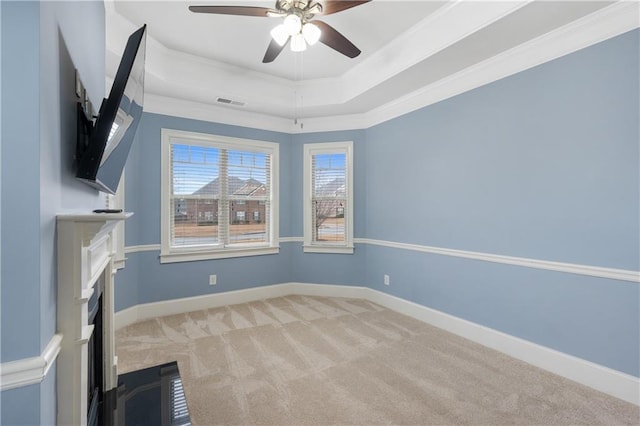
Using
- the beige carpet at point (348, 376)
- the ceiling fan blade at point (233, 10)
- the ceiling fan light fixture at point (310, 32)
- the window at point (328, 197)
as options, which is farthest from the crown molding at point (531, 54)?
the beige carpet at point (348, 376)

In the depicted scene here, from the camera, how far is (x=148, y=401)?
1.78m

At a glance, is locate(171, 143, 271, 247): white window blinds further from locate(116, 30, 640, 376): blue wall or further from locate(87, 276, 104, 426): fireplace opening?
Answer: locate(87, 276, 104, 426): fireplace opening

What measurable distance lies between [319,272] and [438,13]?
3.43 m

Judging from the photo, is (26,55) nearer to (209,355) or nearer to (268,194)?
(209,355)

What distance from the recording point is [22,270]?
815 millimetres

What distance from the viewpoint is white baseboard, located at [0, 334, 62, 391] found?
782 millimetres

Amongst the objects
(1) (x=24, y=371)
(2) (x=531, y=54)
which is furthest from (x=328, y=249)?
(1) (x=24, y=371)

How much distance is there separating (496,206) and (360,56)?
213 cm

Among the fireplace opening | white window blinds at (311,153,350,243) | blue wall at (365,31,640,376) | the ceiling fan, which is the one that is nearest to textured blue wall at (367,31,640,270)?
blue wall at (365,31,640,376)

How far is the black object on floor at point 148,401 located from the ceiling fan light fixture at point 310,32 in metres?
2.57

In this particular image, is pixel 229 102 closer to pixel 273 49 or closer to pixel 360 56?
pixel 273 49

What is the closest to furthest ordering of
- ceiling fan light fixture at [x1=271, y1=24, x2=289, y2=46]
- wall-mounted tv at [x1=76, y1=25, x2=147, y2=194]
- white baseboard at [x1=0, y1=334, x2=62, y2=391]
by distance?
white baseboard at [x1=0, y1=334, x2=62, y2=391] < wall-mounted tv at [x1=76, y1=25, x2=147, y2=194] < ceiling fan light fixture at [x1=271, y1=24, x2=289, y2=46]

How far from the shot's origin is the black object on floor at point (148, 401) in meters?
1.63

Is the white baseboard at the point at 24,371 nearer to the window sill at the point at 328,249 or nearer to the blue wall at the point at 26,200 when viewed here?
the blue wall at the point at 26,200
